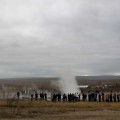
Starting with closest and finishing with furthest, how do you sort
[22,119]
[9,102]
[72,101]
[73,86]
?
[22,119] < [9,102] < [72,101] < [73,86]

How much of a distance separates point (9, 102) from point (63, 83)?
48030 millimetres

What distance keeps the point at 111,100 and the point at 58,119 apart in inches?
984

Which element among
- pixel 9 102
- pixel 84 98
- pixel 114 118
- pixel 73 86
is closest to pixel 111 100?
pixel 84 98

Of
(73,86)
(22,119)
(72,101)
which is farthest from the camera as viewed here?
(73,86)

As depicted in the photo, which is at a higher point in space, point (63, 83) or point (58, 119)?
point (63, 83)

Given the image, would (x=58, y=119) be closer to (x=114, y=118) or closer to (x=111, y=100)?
(x=114, y=118)

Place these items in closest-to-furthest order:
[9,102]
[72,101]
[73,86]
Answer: [9,102] < [72,101] < [73,86]

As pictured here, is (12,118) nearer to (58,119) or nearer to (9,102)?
(58,119)

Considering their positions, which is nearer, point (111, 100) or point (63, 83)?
point (111, 100)

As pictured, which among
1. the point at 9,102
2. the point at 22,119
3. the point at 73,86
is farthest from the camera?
the point at 73,86

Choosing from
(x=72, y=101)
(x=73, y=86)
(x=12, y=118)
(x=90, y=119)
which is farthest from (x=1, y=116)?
(x=73, y=86)

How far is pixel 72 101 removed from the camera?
56.9 metres

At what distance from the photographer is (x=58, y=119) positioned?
110ft

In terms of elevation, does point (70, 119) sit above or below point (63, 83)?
below
